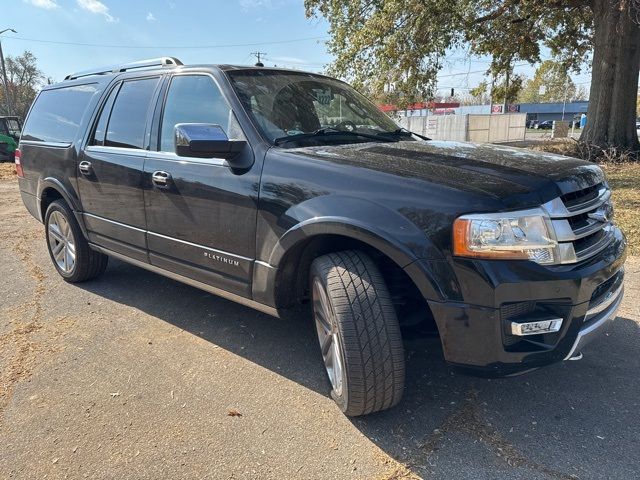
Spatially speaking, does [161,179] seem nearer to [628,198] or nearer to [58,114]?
[58,114]

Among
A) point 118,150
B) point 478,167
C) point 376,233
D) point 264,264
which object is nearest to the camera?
point 376,233

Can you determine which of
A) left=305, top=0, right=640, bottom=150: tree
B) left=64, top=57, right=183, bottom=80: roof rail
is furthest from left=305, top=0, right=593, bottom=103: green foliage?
left=64, top=57, right=183, bottom=80: roof rail

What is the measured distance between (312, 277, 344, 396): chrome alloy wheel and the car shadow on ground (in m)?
0.22

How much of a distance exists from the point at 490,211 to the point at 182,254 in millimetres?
2102

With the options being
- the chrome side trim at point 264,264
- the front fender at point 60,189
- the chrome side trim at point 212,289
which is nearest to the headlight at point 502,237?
the chrome side trim at point 264,264

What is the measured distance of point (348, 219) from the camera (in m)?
2.44

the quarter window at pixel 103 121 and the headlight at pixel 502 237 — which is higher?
the quarter window at pixel 103 121

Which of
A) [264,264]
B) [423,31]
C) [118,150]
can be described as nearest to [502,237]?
[264,264]

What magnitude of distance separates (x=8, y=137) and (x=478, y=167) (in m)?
22.8

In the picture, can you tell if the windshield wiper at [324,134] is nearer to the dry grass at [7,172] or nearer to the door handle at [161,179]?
the door handle at [161,179]

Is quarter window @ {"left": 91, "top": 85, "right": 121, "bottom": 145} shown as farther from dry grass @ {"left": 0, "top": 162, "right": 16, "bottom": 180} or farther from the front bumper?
dry grass @ {"left": 0, "top": 162, "right": 16, "bottom": 180}

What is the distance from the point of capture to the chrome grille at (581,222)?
2250 millimetres

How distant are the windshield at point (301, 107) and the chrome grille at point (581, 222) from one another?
143 cm

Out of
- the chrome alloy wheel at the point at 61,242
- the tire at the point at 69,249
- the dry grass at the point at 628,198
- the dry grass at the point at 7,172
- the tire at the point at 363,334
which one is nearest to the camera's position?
the tire at the point at 363,334
